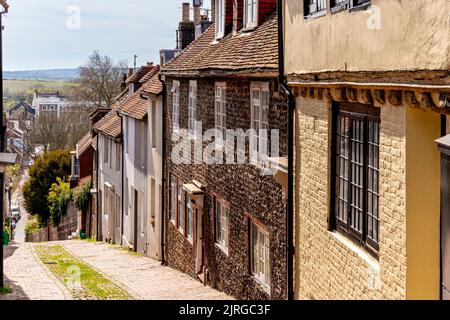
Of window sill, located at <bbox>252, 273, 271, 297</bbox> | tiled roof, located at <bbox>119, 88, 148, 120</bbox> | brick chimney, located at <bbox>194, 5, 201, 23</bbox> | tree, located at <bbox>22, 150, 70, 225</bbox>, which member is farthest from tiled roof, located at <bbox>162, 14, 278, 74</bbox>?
tree, located at <bbox>22, 150, 70, 225</bbox>

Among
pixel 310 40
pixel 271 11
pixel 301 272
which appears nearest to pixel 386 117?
pixel 310 40

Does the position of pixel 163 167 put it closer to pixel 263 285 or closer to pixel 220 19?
pixel 220 19

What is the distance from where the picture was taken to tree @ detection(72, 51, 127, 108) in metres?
61.1

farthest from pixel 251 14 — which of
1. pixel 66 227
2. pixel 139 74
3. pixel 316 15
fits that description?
pixel 66 227

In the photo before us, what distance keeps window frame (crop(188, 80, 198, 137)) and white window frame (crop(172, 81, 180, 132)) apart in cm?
163

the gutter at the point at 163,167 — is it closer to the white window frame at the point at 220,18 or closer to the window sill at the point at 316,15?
the white window frame at the point at 220,18

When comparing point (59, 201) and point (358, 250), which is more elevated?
point (358, 250)

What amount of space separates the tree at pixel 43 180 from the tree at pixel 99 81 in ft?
18.4

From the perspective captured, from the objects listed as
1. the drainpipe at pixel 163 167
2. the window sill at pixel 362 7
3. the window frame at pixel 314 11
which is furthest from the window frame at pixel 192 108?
the window sill at pixel 362 7

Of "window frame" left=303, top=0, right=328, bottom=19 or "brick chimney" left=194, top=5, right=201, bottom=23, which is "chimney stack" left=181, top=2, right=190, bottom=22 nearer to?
"brick chimney" left=194, top=5, right=201, bottom=23

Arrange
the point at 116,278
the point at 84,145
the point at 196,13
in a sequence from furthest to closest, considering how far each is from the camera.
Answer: the point at 84,145
the point at 196,13
the point at 116,278

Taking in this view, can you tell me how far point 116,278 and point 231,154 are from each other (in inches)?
270

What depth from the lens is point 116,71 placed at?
61.9 metres

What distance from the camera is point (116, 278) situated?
2112 cm
